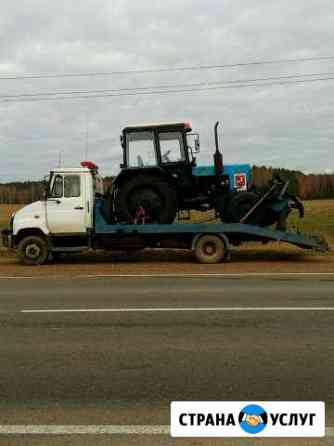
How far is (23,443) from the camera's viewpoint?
3895mm

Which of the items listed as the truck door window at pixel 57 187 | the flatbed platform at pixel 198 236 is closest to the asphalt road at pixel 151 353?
the flatbed platform at pixel 198 236

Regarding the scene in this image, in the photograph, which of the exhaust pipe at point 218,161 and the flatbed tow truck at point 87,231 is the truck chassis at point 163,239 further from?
the exhaust pipe at point 218,161

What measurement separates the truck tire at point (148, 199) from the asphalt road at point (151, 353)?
5.87m

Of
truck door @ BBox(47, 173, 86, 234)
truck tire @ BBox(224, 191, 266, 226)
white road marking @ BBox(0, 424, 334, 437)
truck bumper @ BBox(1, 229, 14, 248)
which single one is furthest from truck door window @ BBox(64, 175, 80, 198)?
white road marking @ BBox(0, 424, 334, 437)

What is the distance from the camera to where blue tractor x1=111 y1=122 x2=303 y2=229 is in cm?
1568

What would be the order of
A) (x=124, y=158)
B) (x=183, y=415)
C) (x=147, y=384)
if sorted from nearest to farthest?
(x=183, y=415) → (x=147, y=384) → (x=124, y=158)

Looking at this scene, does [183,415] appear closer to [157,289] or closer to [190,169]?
[157,289]

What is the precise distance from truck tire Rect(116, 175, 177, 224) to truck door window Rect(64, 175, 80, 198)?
1180 mm

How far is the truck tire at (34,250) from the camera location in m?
15.9

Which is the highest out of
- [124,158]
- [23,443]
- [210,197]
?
[124,158]

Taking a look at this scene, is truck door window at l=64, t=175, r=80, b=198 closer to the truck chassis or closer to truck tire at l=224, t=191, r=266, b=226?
the truck chassis

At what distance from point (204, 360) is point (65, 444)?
2.14 metres

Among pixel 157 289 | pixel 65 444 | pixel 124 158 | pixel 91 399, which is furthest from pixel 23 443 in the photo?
pixel 124 158

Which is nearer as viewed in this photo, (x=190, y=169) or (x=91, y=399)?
(x=91, y=399)
